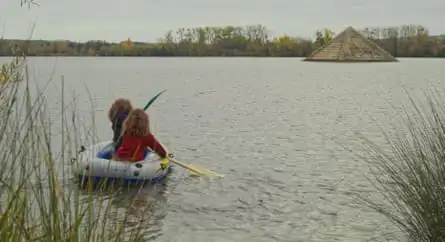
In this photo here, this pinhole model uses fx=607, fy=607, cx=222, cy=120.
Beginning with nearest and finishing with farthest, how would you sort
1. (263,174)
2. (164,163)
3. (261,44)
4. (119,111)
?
1. (119,111)
2. (164,163)
3. (263,174)
4. (261,44)

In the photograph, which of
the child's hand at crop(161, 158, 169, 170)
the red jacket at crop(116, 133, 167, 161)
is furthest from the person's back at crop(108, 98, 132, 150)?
the child's hand at crop(161, 158, 169, 170)

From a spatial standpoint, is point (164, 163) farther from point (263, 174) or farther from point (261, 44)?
point (261, 44)

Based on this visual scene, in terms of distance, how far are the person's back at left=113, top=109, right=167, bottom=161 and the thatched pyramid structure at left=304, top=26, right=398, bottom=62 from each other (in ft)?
284

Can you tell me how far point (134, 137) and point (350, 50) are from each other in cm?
9203

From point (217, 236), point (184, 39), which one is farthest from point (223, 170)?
point (184, 39)

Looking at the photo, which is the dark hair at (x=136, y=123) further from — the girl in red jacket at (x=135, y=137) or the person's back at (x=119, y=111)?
the person's back at (x=119, y=111)

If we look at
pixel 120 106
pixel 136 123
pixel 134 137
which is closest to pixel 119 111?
pixel 120 106

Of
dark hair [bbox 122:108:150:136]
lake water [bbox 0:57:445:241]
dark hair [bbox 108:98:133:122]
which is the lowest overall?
lake water [bbox 0:57:445:241]

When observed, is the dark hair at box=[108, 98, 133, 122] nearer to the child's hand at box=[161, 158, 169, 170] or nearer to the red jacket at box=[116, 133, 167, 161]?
the red jacket at box=[116, 133, 167, 161]

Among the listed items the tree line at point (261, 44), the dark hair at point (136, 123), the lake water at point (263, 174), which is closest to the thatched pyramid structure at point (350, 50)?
the tree line at point (261, 44)

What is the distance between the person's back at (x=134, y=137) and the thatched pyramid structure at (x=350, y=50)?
3412 inches

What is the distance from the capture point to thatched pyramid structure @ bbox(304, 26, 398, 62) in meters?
93.9

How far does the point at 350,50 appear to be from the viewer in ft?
319

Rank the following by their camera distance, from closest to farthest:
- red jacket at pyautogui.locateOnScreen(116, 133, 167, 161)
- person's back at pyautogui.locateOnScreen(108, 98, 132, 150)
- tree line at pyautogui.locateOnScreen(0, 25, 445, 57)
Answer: red jacket at pyautogui.locateOnScreen(116, 133, 167, 161)
person's back at pyautogui.locateOnScreen(108, 98, 132, 150)
tree line at pyautogui.locateOnScreen(0, 25, 445, 57)
